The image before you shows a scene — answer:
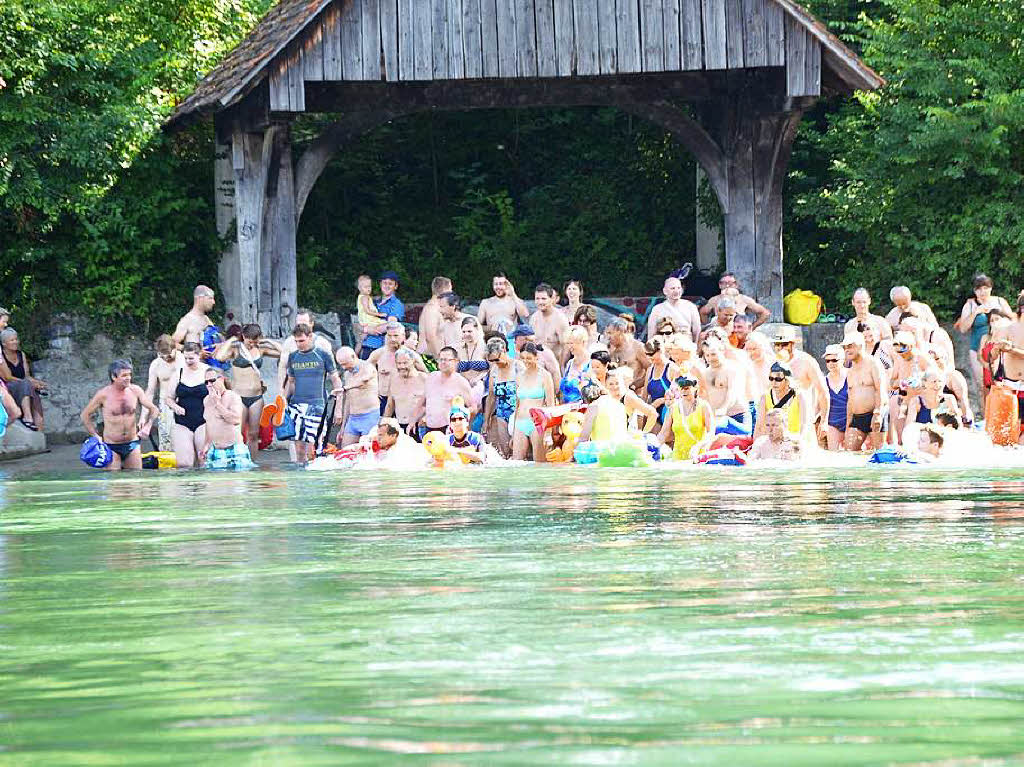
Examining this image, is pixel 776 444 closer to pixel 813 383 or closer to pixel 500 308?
pixel 813 383

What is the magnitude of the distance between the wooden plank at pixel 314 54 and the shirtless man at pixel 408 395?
3394mm

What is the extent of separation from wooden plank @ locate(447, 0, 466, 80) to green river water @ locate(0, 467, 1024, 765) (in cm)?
850

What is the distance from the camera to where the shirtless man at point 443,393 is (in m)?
17.5

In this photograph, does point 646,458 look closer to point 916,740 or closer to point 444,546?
point 444,546

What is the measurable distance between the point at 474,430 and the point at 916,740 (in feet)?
41.2

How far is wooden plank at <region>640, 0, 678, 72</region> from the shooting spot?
19641 mm

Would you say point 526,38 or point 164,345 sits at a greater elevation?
point 526,38

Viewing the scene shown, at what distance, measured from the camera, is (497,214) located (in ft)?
86.7

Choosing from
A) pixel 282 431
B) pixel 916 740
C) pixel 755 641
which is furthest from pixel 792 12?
pixel 916 740

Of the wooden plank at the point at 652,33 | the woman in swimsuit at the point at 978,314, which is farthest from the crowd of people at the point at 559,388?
the wooden plank at the point at 652,33

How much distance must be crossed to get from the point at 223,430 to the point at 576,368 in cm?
332

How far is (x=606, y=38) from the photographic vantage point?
64.6 feet

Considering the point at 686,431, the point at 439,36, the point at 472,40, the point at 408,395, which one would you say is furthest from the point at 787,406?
the point at 439,36

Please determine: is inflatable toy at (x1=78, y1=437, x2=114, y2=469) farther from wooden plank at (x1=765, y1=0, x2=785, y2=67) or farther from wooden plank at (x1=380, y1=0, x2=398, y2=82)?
wooden plank at (x1=765, y1=0, x2=785, y2=67)
